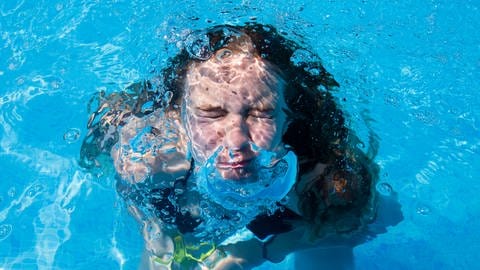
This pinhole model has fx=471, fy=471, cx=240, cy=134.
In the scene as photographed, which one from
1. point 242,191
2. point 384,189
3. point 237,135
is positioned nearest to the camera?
point 237,135

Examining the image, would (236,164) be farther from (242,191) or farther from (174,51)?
(174,51)

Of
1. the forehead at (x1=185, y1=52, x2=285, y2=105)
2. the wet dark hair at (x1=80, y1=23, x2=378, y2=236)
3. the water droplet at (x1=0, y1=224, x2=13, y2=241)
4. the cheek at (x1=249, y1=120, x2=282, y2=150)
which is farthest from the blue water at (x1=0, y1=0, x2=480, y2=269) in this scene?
the cheek at (x1=249, y1=120, x2=282, y2=150)

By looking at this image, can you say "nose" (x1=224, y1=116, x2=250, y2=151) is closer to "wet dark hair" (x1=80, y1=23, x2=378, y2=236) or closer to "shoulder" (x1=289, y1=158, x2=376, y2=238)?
"wet dark hair" (x1=80, y1=23, x2=378, y2=236)

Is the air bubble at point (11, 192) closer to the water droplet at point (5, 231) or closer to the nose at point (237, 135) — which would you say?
the water droplet at point (5, 231)

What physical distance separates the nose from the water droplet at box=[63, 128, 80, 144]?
2.05 metres

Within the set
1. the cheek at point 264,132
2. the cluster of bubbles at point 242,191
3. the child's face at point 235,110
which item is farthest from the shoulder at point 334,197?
the cheek at point 264,132

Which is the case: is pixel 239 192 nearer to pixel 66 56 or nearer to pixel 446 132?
pixel 446 132

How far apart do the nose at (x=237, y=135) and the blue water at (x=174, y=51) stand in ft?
4.87

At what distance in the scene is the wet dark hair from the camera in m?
3.19

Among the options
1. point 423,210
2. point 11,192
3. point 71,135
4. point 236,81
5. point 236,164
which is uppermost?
point 236,81

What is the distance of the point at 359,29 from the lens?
197 inches

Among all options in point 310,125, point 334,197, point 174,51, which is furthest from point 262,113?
point 174,51

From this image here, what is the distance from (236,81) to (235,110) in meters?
0.19

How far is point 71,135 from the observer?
4.21 metres
